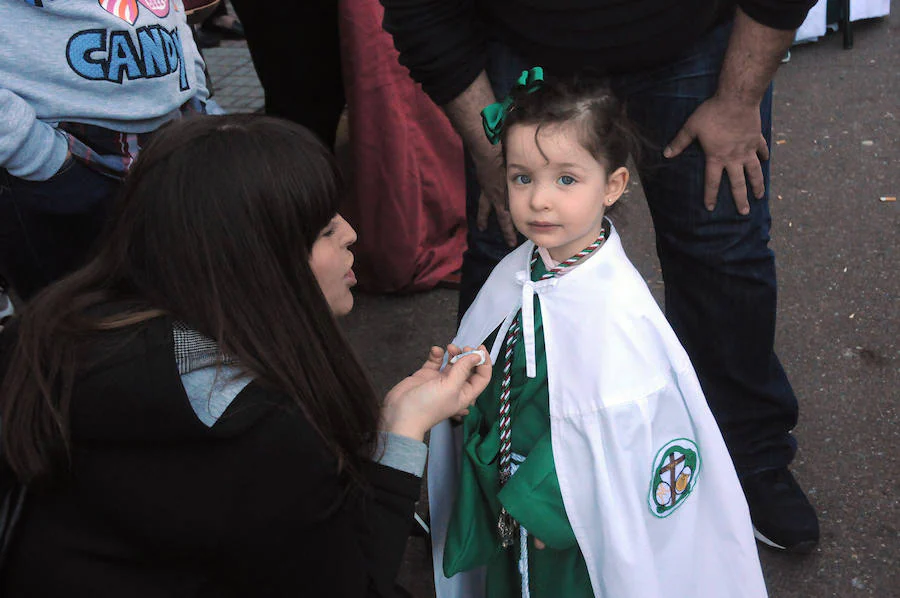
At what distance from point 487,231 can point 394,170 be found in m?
1.17

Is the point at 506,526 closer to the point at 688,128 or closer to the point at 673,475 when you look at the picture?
the point at 673,475

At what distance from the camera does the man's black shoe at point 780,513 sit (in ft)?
7.18

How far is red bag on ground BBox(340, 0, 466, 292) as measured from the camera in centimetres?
306

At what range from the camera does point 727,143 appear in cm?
188

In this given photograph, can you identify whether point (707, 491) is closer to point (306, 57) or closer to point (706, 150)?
point (706, 150)

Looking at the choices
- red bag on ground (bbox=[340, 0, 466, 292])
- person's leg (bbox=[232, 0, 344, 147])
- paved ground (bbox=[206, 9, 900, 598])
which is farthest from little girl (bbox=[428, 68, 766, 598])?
person's leg (bbox=[232, 0, 344, 147])

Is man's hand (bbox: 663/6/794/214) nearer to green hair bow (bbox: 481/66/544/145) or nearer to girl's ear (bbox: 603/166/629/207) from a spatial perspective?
girl's ear (bbox: 603/166/629/207)

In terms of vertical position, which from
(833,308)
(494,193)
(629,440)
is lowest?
(833,308)

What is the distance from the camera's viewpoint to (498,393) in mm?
1792

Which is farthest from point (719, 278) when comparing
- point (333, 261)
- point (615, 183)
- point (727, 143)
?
point (333, 261)

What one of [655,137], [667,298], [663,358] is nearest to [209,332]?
[663,358]

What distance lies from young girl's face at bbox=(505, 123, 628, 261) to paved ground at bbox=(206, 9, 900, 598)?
497mm

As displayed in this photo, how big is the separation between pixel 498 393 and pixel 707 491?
1.43 feet

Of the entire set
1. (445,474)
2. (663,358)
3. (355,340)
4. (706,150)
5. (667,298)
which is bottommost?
(355,340)
